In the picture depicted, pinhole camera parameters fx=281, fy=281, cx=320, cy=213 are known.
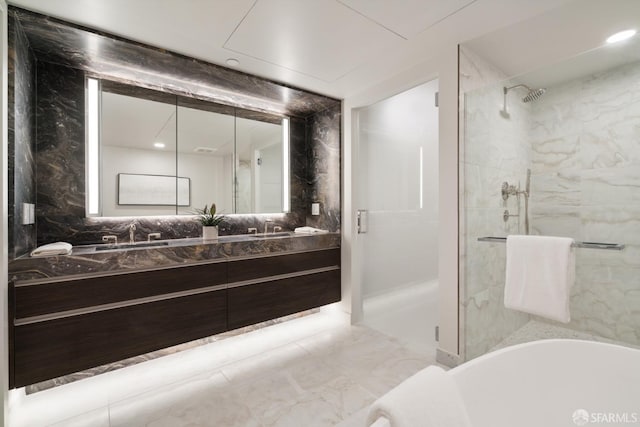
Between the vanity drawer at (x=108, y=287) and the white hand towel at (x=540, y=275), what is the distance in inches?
83.6

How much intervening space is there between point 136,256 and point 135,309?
1.17ft

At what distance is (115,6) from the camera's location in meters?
1.63

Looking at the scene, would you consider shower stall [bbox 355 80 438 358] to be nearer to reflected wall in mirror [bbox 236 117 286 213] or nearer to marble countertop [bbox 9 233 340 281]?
marble countertop [bbox 9 233 340 281]

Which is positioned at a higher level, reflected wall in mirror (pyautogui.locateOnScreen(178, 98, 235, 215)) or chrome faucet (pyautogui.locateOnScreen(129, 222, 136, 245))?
reflected wall in mirror (pyautogui.locateOnScreen(178, 98, 235, 215))

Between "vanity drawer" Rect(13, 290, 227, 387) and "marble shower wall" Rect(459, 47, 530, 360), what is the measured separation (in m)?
1.95

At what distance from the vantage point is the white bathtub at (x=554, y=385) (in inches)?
43.2

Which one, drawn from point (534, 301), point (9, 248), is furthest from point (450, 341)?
point (9, 248)

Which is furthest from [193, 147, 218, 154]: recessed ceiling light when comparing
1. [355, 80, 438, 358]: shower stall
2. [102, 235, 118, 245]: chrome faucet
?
[355, 80, 438, 358]: shower stall

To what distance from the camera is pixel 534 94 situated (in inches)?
88.6

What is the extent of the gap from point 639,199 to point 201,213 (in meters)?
3.43

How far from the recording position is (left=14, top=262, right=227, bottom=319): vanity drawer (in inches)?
63.3

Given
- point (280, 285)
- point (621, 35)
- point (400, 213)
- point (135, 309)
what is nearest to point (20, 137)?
point (135, 309)

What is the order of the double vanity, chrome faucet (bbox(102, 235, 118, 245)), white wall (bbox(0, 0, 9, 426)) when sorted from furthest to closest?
chrome faucet (bbox(102, 235, 118, 245)), the double vanity, white wall (bbox(0, 0, 9, 426))

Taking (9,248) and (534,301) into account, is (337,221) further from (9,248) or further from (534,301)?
(9,248)
